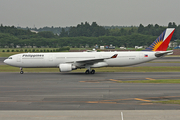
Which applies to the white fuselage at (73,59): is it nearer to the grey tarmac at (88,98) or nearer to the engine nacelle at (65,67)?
the engine nacelle at (65,67)

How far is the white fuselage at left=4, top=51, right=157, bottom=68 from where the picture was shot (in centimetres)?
3875

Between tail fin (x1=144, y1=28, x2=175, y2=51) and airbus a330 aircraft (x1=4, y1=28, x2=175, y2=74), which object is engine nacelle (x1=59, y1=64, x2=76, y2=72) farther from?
tail fin (x1=144, y1=28, x2=175, y2=51)

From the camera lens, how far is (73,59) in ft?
128

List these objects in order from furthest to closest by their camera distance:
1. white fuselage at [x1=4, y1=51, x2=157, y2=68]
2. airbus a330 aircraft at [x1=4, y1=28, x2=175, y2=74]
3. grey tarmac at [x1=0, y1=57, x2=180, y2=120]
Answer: white fuselage at [x1=4, y1=51, x2=157, y2=68], airbus a330 aircraft at [x1=4, y1=28, x2=175, y2=74], grey tarmac at [x1=0, y1=57, x2=180, y2=120]

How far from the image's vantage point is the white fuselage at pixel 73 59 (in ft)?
127

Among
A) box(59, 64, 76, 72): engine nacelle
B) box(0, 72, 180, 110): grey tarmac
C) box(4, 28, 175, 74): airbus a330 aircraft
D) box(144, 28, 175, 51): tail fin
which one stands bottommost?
box(0, 72, 180, 110): grey tarmac

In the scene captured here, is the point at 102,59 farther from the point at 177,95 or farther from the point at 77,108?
the point at 77,108

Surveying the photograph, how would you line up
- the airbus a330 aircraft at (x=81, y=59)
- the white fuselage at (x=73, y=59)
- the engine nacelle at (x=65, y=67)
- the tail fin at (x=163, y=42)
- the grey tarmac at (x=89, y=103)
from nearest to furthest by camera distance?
1. the grey tarmac at (x=89, y=103)
2. the engine nacelle at (x=65, y=67)
3. the airbus a330 aircraft at (x=81, y=59)
4. the white fuselage at (x=73, y=59)
5. the tail fin at (x=163, y=42)

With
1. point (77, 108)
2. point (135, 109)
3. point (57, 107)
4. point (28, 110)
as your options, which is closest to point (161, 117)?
point (135, 109)

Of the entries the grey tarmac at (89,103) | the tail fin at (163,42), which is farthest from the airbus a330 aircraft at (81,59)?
the grey tarmac at (89,103)

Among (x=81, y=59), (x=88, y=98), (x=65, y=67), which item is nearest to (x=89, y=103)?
(x=88, y=98)

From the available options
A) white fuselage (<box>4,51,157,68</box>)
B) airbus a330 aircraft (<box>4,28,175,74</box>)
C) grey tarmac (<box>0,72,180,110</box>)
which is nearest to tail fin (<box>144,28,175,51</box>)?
airbus a330 aircraft (<box>4,28,175,74</box>)

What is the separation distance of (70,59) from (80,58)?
1.62m

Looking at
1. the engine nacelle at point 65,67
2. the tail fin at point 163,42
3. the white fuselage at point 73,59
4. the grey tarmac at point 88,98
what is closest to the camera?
the grey tarmac at point 88,98
